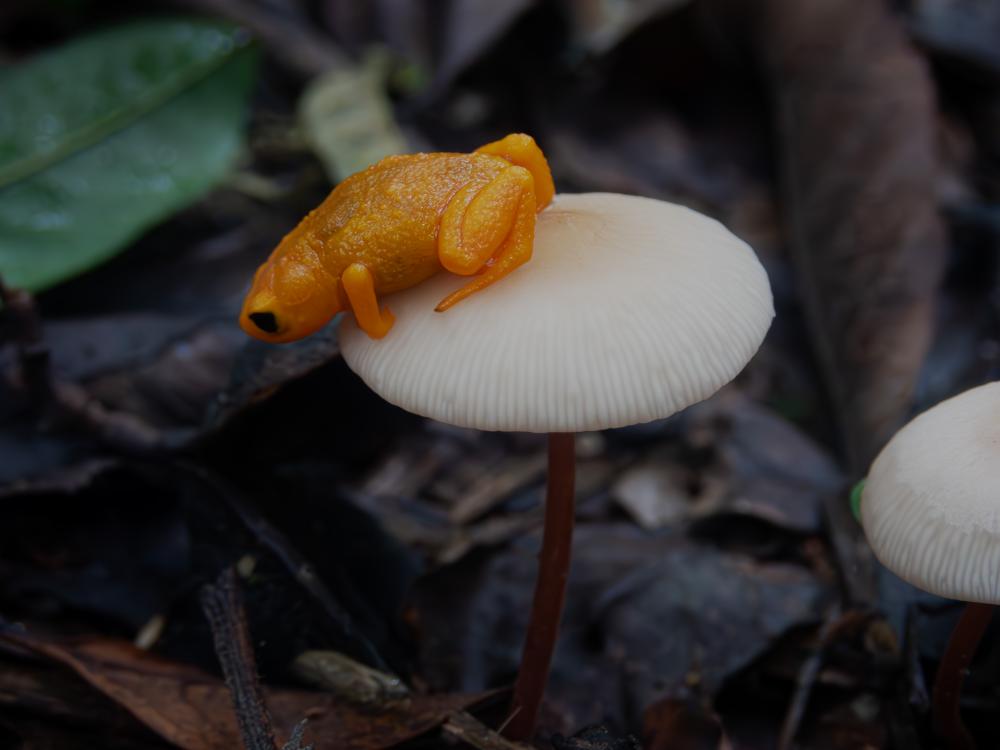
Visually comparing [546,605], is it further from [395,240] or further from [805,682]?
[395,240]

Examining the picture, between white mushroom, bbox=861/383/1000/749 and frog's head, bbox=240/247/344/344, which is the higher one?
frog's head, bbox=240/247/344/344

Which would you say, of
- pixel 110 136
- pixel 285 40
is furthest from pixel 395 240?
pixel 285 40

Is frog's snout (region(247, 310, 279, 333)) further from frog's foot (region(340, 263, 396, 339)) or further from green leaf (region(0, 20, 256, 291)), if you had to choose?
green leaf (region(0, 20, 256, 291))

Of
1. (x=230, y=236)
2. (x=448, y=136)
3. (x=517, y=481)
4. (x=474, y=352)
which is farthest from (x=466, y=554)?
(x=448, y=136)

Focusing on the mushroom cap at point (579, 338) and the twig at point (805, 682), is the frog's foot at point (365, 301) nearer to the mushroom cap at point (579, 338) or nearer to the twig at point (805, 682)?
the mushroom cap at point (579, 338)

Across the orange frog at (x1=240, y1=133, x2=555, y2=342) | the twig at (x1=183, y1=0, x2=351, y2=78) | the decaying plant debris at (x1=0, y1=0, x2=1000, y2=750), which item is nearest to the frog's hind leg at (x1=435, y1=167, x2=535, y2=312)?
the orange frog at (x1=240, y1=133, x2=555, y2=342)

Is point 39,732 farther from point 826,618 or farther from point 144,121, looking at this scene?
point 144,121

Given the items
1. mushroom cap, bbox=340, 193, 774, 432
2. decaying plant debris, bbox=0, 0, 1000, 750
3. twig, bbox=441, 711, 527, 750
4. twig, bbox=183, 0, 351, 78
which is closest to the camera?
mushroom cap, bbox=340, 193, 774, 432
